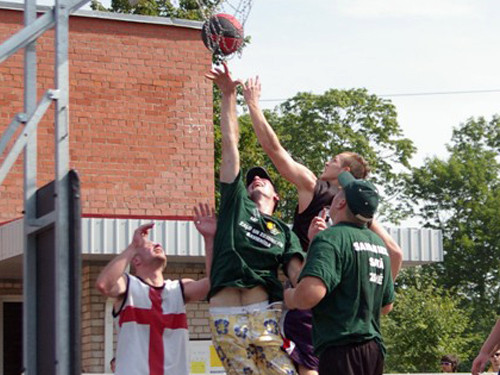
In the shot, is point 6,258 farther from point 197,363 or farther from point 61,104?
point 61,104

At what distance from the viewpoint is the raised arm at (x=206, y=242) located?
8.12 m

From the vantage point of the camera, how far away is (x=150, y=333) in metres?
7.87

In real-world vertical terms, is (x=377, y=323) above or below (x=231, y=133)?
below

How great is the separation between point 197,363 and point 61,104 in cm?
1474

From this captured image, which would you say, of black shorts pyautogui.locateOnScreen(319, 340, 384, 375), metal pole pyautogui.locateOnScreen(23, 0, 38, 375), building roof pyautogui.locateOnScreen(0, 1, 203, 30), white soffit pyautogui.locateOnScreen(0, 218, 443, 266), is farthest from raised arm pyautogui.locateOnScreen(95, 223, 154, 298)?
building roof pyautogui.locateOnScreen(0, 1, 203, 30)

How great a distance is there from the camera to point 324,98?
2235 inches

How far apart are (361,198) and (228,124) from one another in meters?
1.49

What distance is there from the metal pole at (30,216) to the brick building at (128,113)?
18.7 m

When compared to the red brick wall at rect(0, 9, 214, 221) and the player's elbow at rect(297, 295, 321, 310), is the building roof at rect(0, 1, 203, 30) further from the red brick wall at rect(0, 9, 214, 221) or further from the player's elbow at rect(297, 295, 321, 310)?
the player's elbow at rect(297, 295, 321, 310)

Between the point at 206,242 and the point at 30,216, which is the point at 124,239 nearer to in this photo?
the point at 206,242

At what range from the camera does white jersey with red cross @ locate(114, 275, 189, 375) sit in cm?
780

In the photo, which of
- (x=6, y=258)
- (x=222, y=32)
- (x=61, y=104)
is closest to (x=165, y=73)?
(x=6, y=258)

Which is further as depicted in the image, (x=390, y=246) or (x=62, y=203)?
(x=390, y=246)

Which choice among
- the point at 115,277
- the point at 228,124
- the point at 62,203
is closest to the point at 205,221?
the point at 228,124
